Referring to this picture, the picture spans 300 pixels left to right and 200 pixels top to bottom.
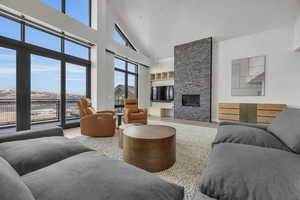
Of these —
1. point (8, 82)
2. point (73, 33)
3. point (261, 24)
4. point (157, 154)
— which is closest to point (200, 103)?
point (261, 24)

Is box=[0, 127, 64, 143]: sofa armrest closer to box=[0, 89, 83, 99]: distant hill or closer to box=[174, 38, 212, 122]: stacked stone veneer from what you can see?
box=[0, 89, 83, 99]: distant hill

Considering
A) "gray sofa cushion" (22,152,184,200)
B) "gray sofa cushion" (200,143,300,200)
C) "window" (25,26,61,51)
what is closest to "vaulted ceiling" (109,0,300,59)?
"window" (25,26,61,51)

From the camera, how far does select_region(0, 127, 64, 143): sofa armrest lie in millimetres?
1460

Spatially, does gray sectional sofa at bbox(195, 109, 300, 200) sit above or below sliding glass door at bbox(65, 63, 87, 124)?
below

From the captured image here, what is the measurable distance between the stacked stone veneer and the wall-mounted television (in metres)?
0.57

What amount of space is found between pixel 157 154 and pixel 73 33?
4.03m

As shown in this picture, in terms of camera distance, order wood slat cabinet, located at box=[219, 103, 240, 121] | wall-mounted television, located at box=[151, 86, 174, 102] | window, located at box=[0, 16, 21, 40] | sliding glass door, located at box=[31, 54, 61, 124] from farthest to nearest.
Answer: wall-mounted television, located at box=[151, 86, 174, 102] → wood slat cabinet, located at box=[219, 103, 240, 121] → sliding glass door, located at box=[31, 54, 61, 124] → window, located at box=[0, 16, 21, 40]

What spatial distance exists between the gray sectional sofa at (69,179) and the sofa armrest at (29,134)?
239 millimetres

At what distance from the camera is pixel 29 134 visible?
5.18ft

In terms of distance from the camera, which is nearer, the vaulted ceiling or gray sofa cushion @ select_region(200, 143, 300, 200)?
gray sofa cushion @ select_region(200, 143, 300, 200)

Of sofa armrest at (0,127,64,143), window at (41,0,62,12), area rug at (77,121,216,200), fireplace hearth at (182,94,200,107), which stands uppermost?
window at (41,0,62,12)

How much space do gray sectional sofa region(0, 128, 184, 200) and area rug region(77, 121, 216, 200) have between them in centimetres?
81

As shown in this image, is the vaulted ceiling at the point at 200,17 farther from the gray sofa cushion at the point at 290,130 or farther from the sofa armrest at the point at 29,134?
the sofa armrest at the point at 29,134

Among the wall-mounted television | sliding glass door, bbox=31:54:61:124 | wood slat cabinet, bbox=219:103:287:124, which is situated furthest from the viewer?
the wall-mounted television
